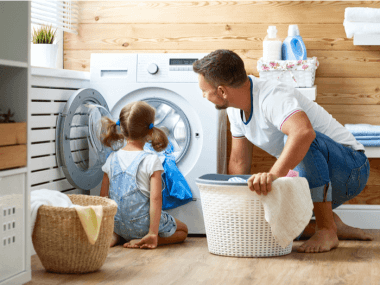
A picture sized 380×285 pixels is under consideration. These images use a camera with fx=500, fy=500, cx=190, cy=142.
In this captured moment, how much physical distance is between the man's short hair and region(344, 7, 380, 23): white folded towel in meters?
0.86

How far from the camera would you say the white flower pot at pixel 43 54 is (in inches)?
97.7

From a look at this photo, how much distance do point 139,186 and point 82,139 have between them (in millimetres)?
418

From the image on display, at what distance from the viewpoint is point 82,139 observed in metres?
2.32

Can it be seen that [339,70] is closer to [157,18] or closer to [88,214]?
[157,18]

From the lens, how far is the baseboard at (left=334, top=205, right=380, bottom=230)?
2.62m

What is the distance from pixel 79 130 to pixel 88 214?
80 cm

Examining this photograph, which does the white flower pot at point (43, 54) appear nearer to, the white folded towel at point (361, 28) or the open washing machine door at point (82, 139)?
the open washing machine door at point (82, 139)

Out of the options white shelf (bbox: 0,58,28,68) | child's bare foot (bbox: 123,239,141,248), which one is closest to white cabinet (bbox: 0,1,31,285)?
white shelf (bbox: 0,58,28,68)

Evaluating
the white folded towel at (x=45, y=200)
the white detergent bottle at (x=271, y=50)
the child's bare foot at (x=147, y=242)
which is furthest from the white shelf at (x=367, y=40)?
the white folded towel at (x=45, y=200)

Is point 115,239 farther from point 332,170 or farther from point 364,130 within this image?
point 364,130

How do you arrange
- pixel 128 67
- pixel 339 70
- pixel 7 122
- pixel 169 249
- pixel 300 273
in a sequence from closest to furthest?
pixel 7 122
pixel 300 273
pixel 169 249
pixel 128 67
pixel 339 70

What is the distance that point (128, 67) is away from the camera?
2.47 meters

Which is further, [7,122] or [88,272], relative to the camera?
[88,272]

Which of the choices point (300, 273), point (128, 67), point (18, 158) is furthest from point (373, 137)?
point (18, 158)
